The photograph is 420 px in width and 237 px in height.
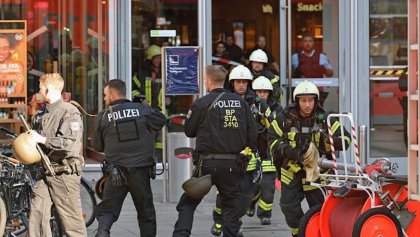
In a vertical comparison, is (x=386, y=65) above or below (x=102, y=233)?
above

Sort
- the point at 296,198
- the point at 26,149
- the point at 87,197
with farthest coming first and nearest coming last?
the point at 87,197 < the point at 296,198 < the point at 26,149

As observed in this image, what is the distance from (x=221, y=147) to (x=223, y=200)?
0.57m

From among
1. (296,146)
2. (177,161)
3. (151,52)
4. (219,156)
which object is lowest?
(177,161)

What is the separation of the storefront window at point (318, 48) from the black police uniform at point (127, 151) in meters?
5.58

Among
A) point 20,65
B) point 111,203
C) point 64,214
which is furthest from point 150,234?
point 20,65

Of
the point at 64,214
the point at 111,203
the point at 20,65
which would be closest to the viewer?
the point at 64,214

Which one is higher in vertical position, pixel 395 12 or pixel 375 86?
pixel 395 12

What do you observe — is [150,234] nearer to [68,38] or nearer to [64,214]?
[64,214]

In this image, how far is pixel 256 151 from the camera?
10.4m

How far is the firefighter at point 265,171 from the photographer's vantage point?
1080 centimetres

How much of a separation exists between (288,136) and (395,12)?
613 centimetres

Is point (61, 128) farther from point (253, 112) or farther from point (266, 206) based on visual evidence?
point (266, 206)

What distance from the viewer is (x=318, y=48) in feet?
47.6

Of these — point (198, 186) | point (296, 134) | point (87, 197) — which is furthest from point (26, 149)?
point (296, 134)
